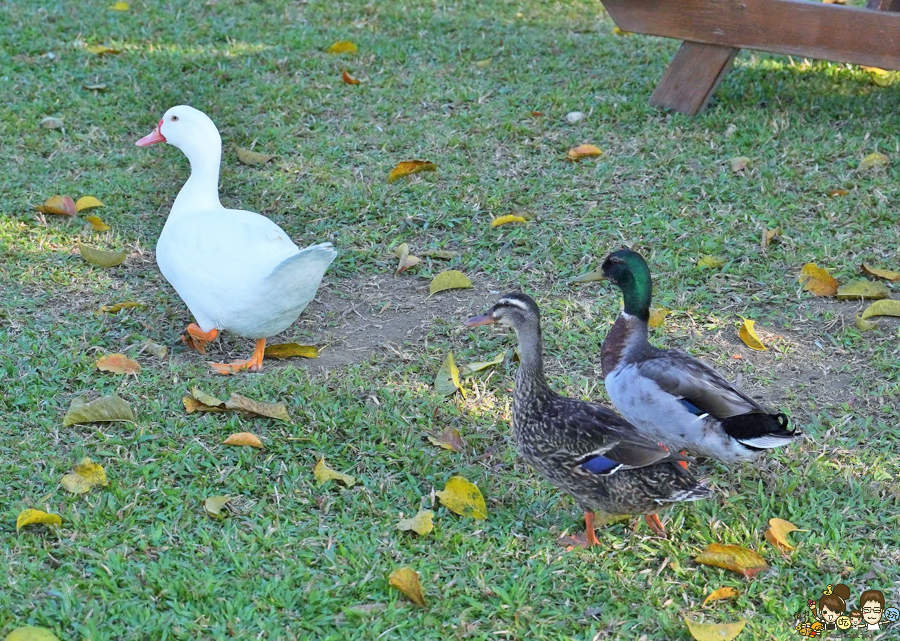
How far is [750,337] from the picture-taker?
13.2 ft

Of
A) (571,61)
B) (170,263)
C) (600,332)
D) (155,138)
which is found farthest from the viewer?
(571,61)

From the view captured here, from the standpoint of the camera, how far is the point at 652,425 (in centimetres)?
337

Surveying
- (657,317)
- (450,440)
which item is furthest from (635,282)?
(450,440)

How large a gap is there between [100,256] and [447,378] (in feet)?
6.15

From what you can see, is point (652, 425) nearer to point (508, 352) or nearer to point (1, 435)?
point (508, 352)

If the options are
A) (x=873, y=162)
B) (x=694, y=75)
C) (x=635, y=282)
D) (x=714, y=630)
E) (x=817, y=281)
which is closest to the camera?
(x=714, y=630)

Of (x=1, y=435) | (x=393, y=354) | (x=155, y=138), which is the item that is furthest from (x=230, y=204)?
(x=1, y=435)

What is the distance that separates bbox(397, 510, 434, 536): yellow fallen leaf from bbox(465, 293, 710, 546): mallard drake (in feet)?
1.19

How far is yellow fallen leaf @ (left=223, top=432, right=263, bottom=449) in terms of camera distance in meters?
3.32

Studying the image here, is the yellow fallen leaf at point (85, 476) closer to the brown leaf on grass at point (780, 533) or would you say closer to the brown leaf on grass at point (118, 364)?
the brown leaf on grass at point (118, 364)

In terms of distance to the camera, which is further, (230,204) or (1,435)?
(230,204)

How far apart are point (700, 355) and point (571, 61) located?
3.34 m

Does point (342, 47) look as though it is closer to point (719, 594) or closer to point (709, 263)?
point (709, 263)

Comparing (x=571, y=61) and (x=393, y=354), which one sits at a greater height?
(x=571, y=61)
